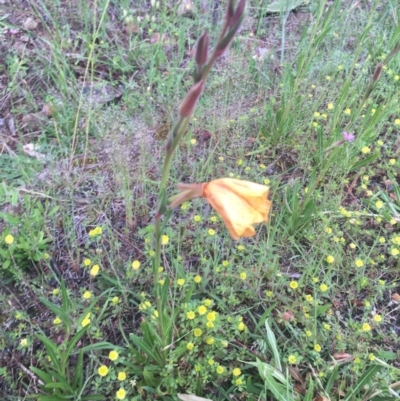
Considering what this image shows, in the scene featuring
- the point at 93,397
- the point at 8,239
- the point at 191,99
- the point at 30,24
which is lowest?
the point at 93,397

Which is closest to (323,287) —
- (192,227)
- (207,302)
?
(207,302)

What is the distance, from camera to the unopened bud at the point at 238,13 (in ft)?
2.56

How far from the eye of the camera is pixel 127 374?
4.55 ft

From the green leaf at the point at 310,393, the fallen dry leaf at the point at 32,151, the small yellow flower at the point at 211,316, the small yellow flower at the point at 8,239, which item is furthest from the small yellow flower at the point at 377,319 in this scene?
the fallen dry leaf at the point at 32,151

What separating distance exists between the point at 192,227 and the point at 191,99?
1036mm

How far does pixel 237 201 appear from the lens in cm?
91

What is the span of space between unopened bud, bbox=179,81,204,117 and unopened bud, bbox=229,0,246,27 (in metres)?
0.14

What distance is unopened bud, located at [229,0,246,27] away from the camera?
781 mm

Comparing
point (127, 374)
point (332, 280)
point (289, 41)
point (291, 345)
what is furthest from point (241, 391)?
point (289, 41)

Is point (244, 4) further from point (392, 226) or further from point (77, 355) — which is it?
point (392, 226)

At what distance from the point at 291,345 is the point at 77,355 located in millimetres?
829

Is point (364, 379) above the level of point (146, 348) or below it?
below

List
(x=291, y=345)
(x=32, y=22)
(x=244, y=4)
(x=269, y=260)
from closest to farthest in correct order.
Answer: (x=244, y=4) < (x=291, y=345) < (x=269, y=260) < (x=32, y=22)

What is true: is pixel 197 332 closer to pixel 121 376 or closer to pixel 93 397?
pixel 121 376
